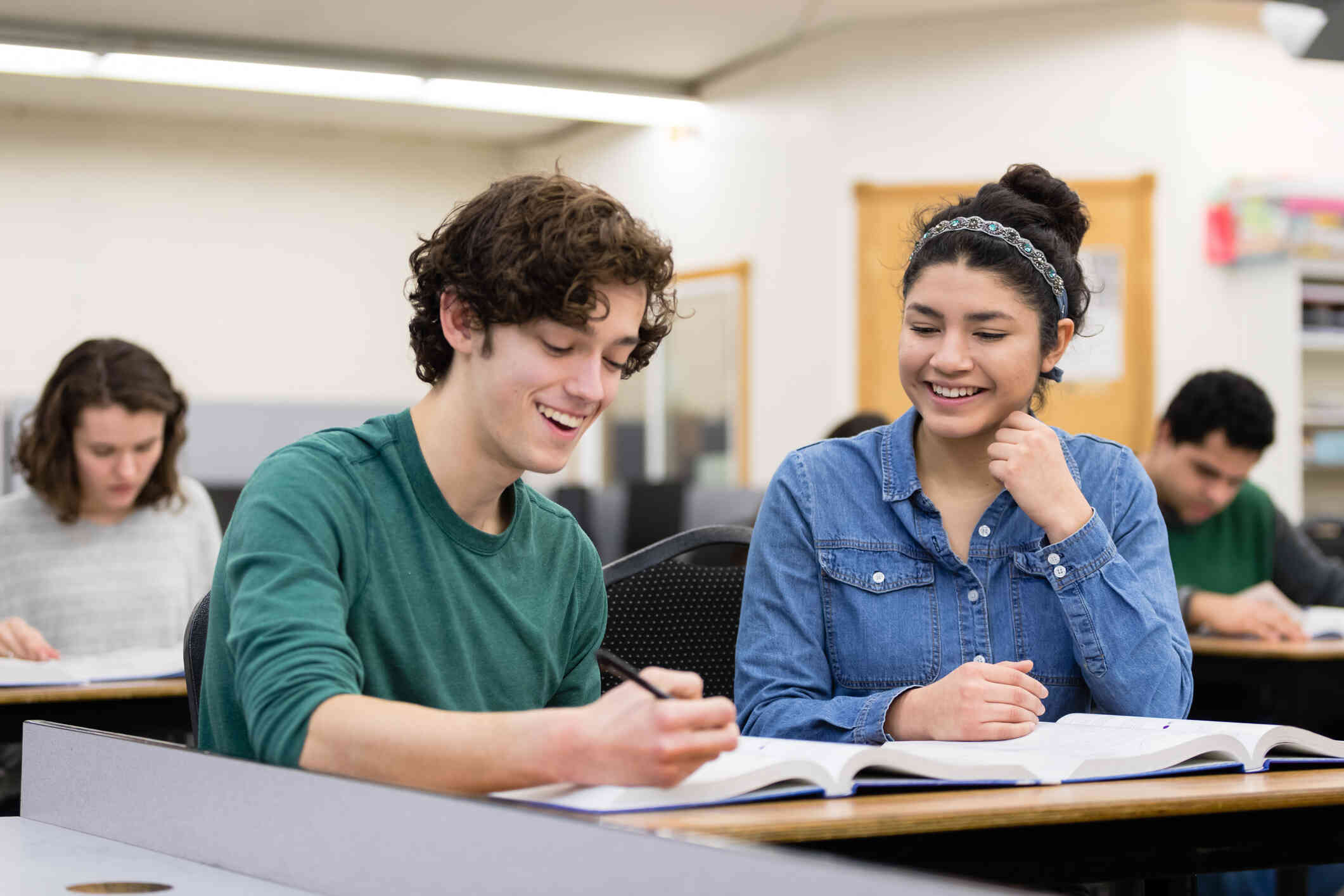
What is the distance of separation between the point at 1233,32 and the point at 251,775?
5.90 meters

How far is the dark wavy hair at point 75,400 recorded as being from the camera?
266cm

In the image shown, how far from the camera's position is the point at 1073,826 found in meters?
0.90

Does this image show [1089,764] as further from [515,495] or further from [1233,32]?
[1233,32]

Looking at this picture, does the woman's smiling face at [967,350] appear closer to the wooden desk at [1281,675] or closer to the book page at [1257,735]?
the book page at [1257,735]

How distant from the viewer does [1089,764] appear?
1.00 meters

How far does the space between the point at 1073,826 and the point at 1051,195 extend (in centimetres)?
92

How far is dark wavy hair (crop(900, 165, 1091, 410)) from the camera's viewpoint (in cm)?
153

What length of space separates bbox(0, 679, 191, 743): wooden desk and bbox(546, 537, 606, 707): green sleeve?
2.48 feet

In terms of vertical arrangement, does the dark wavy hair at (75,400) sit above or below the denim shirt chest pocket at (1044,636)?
above

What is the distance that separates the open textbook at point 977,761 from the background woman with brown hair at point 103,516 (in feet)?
6.38

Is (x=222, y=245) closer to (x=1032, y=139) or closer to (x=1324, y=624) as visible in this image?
(x=1032, y=139)

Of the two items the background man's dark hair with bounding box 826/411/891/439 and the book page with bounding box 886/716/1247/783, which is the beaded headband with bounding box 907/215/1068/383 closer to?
the book page with bounding box 886/716/1247/783

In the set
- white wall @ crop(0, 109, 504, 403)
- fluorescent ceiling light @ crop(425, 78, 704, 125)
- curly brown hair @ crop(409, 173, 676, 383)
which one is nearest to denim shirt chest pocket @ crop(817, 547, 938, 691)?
curly brown hair @ crop(409, 173, 676, 383)

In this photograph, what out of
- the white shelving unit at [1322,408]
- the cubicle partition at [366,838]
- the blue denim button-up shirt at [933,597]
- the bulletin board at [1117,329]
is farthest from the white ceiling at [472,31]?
the cubicle partition at [366,838]
